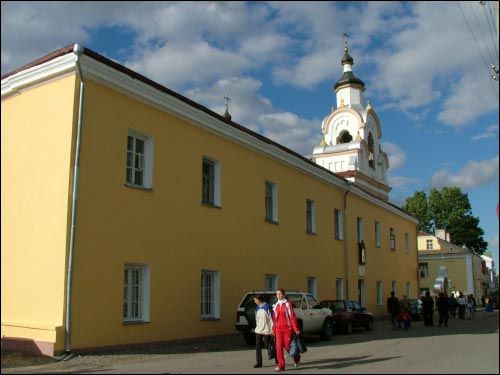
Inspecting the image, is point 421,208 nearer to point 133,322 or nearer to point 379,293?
point 379,293

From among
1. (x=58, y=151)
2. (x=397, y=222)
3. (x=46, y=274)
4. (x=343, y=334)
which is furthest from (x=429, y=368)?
(x=397, y=222)

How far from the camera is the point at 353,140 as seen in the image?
49.3 m

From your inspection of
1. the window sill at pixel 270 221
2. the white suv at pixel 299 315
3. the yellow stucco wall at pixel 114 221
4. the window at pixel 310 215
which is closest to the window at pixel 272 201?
the window sill at pixel 270 221

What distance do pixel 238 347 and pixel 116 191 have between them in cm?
545

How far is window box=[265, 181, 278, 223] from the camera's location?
22172 mm

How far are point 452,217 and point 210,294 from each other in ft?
196

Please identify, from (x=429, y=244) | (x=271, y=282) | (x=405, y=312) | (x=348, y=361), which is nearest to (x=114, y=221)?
(x=348, y=361)

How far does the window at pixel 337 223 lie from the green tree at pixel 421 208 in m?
45.6

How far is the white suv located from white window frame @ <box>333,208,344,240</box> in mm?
9172

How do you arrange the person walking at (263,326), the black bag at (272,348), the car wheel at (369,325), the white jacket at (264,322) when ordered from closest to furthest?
the person walking at (263,326), the white jacket at (264,322), the black bag at (272,348), the car wheel at (369,325)

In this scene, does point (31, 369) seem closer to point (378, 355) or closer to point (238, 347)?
point (238, 347)

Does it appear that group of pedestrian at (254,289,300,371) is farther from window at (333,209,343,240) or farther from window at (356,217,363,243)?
window at (356,217,363,243)

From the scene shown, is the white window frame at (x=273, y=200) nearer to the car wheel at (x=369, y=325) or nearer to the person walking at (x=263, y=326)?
the car wheel at (x=369, y=325)

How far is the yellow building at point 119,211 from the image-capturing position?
13477 mm
